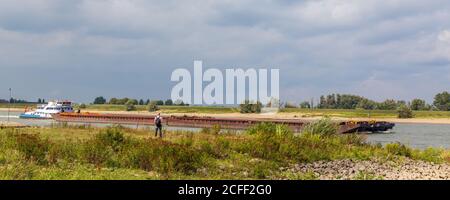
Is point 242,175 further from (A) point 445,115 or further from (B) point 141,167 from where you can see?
(A) point 445,115

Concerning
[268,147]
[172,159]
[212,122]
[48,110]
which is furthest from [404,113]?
[172,159]

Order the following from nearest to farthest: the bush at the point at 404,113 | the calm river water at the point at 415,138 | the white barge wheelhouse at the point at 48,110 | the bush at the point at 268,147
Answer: the bush at the point at 268,147, the calm river water at the point at 415,138, the white barge wheelhouse at the point at 48,110, the bush at the point at 404,113

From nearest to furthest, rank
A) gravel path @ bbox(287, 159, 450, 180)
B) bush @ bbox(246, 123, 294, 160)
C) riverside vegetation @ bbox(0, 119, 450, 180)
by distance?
riverside vegetation @ bbox(0, 119, 450, 180)
gravel path @ bbox(287, 159, 450, 180)
bush @ bbox(246, 123, 294, 160)

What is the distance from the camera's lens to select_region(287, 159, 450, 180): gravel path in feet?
49.0

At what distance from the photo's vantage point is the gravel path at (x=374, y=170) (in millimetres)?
14937

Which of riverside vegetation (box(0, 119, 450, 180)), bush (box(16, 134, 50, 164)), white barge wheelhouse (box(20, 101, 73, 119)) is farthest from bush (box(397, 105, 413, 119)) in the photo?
bush (box(16, 134, 50, 164))

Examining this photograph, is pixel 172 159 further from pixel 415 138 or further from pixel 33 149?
pixel 415 138

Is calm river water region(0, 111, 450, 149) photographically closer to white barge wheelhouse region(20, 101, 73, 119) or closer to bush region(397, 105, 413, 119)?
white barge wheelhouse region(20, 101, 73, 119)

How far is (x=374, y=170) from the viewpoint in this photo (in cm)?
1672

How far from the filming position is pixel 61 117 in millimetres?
84000

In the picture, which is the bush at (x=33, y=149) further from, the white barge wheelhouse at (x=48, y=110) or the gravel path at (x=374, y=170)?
the white barge wheelhouse at (x=48, y=110)

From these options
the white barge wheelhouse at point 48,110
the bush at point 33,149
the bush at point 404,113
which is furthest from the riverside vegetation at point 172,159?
the bush at point 404,113

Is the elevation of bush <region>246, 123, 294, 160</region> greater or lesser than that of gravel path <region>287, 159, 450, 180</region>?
greater
